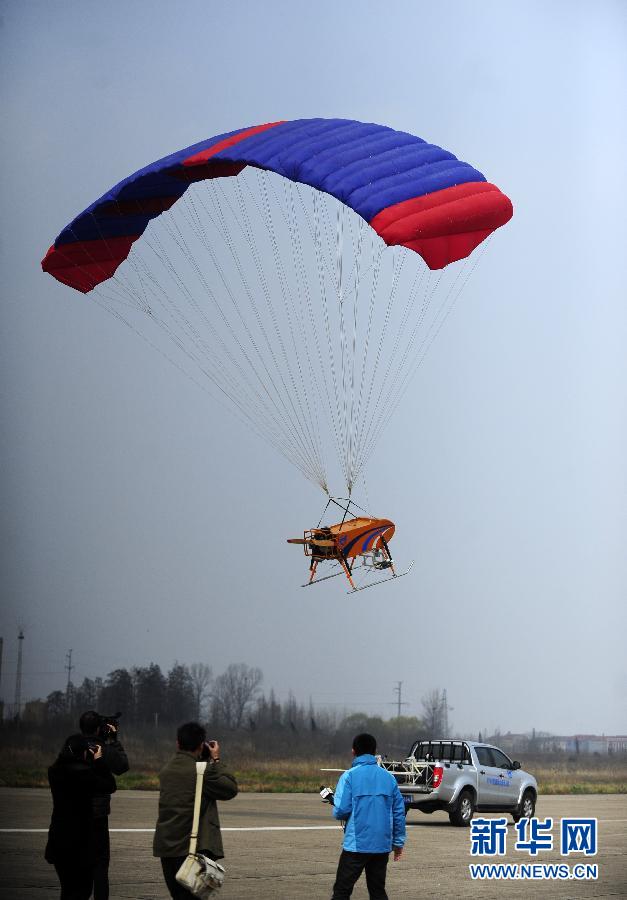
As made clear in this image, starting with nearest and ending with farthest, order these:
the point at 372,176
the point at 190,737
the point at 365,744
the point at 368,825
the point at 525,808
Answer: the point at 190,737, the point at 368,825, the point at 365,744, the point at 372,176, the point at 525,808

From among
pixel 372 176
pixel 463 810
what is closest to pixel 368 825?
pixel 372 176

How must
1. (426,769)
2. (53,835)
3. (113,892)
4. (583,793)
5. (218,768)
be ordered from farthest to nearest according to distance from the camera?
(583,793) < (426,769) < (113,892) < (53,835) < (218,768)

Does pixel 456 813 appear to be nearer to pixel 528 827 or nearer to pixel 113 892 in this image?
pixel 528 827

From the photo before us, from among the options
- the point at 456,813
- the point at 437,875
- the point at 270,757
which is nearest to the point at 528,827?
the point at 456,813

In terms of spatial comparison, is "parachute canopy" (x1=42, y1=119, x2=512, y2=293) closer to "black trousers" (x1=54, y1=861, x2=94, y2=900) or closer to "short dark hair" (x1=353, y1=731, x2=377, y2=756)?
"short dark hair" (x1=353, y1=731, x2=377, y2=756)

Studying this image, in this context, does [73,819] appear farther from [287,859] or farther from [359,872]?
[287,859]

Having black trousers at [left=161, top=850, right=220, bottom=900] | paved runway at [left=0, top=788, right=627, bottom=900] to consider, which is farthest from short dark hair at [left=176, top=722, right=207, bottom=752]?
paved runway at [left=0, top=788, right=627, bottom=900]
